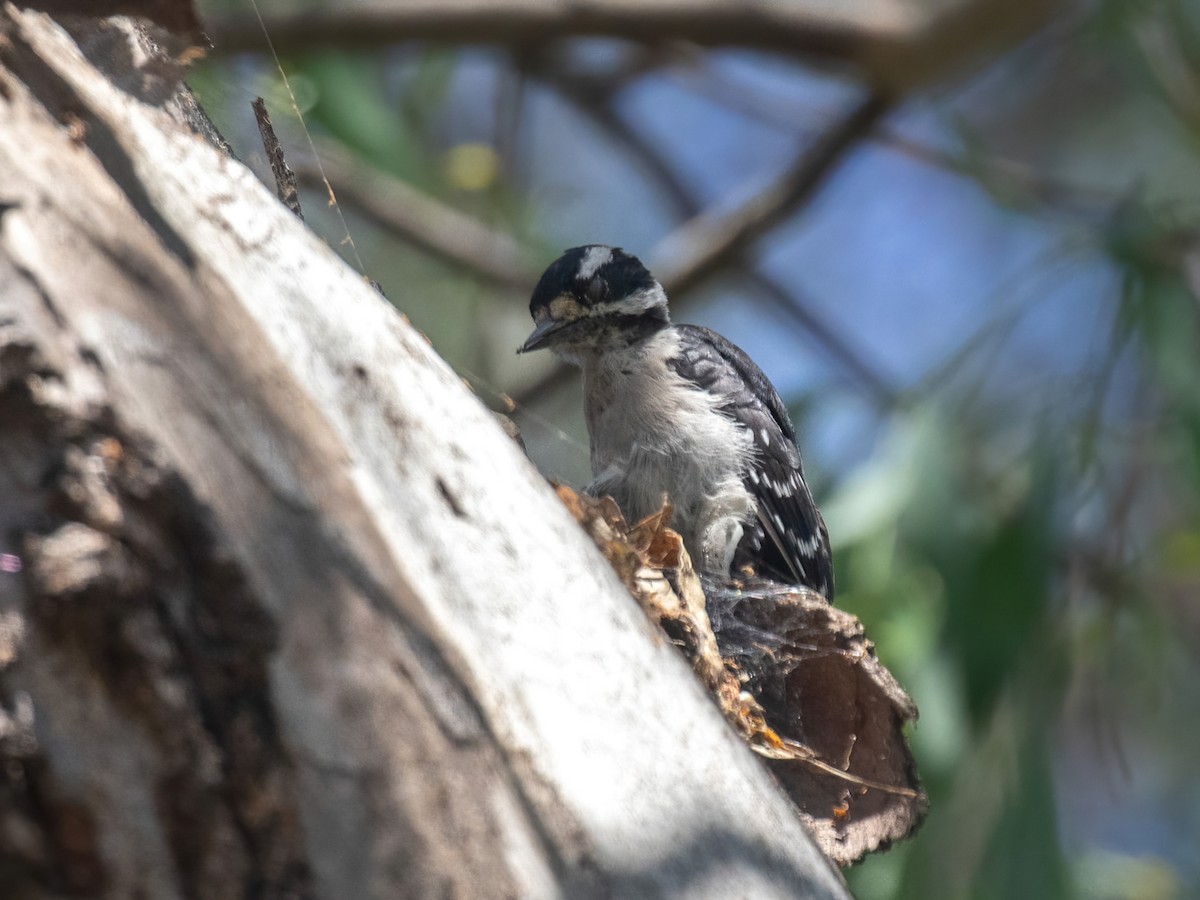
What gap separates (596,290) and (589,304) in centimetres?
5

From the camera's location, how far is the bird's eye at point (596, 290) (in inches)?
159

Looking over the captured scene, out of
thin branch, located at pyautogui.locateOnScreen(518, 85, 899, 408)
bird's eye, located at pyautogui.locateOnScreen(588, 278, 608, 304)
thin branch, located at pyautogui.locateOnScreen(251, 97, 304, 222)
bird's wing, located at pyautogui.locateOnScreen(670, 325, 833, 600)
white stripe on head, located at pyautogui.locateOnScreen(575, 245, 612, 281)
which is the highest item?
thin branch, located at pyautogui.locateOnScreen(518, 85, 899, 408)

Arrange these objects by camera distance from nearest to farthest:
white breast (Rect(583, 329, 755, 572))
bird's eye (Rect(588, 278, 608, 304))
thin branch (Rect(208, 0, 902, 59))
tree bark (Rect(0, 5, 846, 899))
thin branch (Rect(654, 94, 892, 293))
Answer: tree bark (Rect(0, 5, 846, 899)), white breast (Rect(583, 329, 755, 572)), bird's eye (Rect(588, 278, 608, 304)), thin branch (Rect(208, 0, 902, 59)), thin branch (Rect(654, 94, 892, 293))

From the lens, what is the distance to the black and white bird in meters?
3.70

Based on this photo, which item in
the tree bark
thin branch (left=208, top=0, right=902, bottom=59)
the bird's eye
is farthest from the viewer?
thin branch (left=208, top=0, right=902, bottom=59)

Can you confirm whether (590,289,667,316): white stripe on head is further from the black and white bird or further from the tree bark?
the tree bark

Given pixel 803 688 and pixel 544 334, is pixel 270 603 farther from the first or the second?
pixel 544 334

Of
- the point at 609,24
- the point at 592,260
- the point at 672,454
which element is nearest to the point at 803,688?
the point at 672,454

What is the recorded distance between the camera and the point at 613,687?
173 centimetres

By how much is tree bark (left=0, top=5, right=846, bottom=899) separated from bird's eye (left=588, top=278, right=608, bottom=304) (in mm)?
2147

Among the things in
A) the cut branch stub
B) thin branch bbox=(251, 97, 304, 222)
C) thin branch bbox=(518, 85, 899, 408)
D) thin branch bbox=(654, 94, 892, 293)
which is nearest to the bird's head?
the cut branch stub

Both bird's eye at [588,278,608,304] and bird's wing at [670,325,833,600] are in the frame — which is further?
bird's eye at [588,278,608,304]

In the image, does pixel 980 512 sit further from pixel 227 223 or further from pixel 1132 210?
pixel 227 223

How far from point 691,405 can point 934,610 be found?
1370 millimetres
